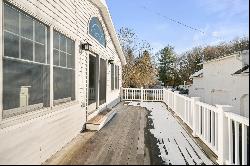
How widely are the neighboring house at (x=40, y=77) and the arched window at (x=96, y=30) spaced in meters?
1.15

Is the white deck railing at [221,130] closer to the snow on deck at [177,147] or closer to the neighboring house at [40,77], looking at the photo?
the snow on deck at [177,147]

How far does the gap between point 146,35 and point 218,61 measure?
24.2 meters

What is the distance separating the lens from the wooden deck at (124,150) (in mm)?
4301

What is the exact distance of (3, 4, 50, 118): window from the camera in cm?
377

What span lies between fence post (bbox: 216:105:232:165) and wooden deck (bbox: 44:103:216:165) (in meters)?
0.30

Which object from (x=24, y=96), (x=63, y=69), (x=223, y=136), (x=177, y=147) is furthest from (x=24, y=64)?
(x=223, y=136)

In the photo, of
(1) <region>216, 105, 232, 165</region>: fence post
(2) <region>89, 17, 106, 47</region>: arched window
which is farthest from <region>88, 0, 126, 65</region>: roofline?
(1) <region>216, 105, 232, 165</region>: fence post

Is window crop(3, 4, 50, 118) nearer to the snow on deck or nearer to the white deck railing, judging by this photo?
the snow on deck

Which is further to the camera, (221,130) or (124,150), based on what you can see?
(124,150)

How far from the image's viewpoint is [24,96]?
4.43 metres

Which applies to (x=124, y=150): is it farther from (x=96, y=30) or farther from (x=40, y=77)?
(x=96, y=30)

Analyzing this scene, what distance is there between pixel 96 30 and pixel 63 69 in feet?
13.9

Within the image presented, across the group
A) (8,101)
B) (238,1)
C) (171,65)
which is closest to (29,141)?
(8,101)

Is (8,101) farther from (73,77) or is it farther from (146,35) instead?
(146,35)
